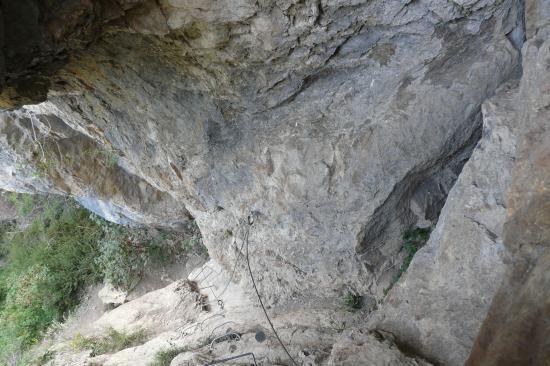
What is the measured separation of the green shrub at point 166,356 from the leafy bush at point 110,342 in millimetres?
1031

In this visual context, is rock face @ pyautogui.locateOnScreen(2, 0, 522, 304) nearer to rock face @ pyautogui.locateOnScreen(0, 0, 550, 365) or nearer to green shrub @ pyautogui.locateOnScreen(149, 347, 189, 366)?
rock face @ pyautogui.locateOnScreen(0, 0, 550, 365)

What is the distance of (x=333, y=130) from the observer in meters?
3.02

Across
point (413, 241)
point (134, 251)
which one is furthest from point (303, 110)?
point (134, 251)

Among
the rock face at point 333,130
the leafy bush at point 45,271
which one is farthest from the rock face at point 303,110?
the leafy bush at point 45,271

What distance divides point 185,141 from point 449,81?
2136 millimetres

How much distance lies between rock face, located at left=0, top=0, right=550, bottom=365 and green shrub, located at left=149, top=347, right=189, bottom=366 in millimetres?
265

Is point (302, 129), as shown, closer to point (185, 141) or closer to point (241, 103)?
point (241, 103)

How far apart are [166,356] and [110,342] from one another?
4.60ft

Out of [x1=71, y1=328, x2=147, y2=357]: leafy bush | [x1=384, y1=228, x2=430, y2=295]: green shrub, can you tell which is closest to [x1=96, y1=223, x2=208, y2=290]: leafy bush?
[x1=71, y1=328, x2=147, y2=357]: leafy bush

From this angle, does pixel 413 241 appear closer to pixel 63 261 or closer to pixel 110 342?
pixel 110 342

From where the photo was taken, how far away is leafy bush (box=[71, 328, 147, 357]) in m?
4.91

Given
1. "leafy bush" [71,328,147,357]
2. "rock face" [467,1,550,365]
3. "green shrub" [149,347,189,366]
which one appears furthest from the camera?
"leafy bush" [71,328,147,357]

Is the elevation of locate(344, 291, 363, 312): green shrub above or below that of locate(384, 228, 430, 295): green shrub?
below

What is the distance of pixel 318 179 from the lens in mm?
3205
